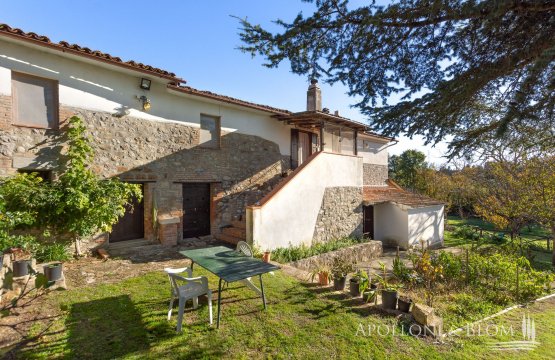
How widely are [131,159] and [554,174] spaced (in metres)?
16.6

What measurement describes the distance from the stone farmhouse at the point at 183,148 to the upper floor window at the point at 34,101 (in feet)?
0.07

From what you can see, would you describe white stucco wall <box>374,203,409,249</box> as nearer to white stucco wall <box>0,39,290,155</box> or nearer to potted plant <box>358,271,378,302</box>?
white stucco wall <box>0,39,290,155</box>

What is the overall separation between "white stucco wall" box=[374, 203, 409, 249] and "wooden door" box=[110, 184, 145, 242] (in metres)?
11.5

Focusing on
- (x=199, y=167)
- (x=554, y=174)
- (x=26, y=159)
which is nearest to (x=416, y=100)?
(x=199, y=167)

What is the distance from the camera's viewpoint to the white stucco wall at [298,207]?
8.30 m

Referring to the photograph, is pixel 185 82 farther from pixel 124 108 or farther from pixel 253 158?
pixel 253 158

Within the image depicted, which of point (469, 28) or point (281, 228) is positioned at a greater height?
point (469, 28)

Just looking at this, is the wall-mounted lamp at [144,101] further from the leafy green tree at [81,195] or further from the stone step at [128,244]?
the stone step at [128,244]

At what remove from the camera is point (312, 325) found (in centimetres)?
446

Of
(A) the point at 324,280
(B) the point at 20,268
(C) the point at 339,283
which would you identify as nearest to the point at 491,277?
(C) the point at 339,283

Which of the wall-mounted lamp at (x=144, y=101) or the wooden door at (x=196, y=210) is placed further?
the wooden door at (x=196, y=210)

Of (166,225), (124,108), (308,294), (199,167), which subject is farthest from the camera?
(199,167)

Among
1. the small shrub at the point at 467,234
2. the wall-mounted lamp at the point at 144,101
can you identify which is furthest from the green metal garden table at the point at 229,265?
the small shrub at the point at 467,234

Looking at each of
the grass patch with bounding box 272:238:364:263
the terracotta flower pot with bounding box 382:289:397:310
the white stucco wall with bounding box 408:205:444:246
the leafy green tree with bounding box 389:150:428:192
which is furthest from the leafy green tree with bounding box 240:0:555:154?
the leafy green tree with bounding box 389:150:428:192
